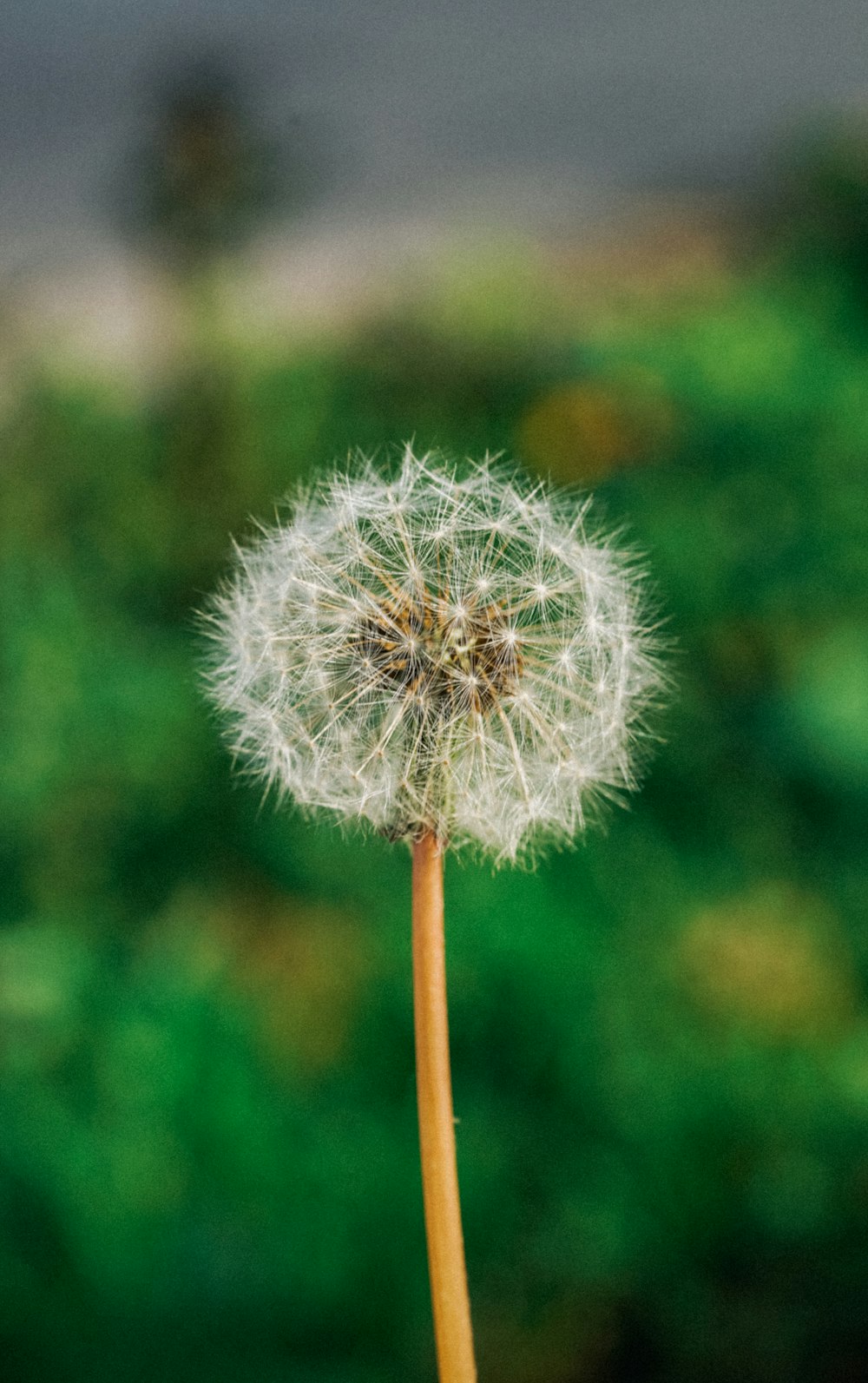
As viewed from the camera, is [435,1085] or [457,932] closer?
[435,1085]

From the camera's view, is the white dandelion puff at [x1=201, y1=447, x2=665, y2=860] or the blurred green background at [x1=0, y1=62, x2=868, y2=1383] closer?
the white dandelion puff at [x1=201, y1=447, x2=665, y2=860]

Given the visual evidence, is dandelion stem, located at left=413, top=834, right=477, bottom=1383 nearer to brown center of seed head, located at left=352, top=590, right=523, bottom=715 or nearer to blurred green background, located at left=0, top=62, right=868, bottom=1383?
brown center of seed head, located at left=352, top=590, right=523, bottom=715

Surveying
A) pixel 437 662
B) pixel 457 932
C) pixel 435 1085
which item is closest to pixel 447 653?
pixel 437 662

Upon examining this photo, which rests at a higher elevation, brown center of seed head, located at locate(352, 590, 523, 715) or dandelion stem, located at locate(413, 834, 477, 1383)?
brown center of seed head, located at locate(352, 590, 523, 715)

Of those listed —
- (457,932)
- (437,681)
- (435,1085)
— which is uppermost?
(457,932)

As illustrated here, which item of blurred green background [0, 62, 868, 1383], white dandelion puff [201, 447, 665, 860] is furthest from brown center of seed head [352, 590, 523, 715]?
blurred green background [0, 62, 868, 1383]

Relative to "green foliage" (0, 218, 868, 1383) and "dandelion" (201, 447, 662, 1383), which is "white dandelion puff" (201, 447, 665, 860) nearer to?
"dandelion" (201, 447, 662, 1383)

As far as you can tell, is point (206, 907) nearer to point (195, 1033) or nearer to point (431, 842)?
point (195, 1033)

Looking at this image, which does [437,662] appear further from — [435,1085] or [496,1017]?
[496,1017]
